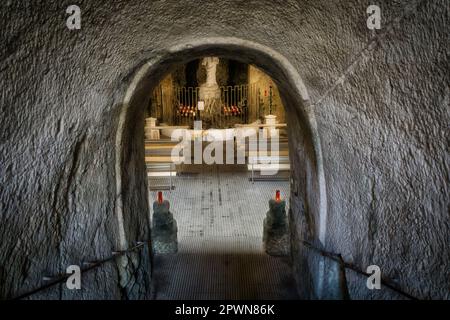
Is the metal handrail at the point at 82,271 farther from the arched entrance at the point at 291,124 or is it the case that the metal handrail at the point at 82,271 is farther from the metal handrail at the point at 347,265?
the metal handrail at the point at 347,265

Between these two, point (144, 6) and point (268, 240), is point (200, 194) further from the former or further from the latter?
point (144, 6)

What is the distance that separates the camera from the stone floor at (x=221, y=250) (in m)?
4.30

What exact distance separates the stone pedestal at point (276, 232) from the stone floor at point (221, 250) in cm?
13

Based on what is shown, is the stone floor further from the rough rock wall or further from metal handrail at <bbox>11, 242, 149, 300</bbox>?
the rough rock wall

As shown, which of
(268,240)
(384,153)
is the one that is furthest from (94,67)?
(268,240)

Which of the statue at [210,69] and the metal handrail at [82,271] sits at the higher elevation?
the statue at [210,69]

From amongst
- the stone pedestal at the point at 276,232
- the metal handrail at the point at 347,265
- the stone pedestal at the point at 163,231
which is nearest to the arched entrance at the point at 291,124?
the metal handrail at the point at 347,265

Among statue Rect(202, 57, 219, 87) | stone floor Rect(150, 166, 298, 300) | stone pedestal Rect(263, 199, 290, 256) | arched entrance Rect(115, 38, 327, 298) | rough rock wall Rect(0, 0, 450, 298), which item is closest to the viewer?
rough rock wall Rect(0, 0, 450, 298)

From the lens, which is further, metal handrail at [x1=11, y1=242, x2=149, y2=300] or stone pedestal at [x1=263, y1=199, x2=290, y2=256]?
stone pedestal at [x1=263, y1=199, x2=290, y2=256]

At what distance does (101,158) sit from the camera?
2955mm

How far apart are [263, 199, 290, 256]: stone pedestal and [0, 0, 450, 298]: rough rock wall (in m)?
2.09

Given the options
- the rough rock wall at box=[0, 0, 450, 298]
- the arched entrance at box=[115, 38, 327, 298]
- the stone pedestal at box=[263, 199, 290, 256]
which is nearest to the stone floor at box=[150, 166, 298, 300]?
the stone pedestal at box=[263, 199, 290, 256]

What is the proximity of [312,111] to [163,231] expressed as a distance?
3.13 m

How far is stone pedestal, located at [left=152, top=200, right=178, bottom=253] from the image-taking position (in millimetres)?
5238
